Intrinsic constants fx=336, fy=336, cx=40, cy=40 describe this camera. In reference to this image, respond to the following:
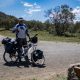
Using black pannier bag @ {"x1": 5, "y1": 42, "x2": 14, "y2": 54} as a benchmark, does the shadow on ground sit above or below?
below

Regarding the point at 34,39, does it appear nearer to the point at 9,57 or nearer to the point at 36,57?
the point at 36,57

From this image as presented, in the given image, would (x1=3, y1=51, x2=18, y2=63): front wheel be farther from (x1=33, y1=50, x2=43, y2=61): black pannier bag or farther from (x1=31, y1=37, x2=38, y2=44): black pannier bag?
(x1=31, y1=37, x2=38, y2=44): black pannier bag

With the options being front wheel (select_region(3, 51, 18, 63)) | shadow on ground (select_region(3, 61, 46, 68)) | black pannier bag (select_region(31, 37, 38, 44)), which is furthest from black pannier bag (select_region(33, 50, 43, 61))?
front wheel (select_region(3, 51, 18, 63))

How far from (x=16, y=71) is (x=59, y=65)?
268 cm

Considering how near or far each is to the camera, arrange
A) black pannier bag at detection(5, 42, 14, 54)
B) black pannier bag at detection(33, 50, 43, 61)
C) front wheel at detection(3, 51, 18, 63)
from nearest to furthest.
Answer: black pannier bag at detection(33, 50, 43, 61) → black pannier bag at detection(5, 42, 14, 54) → front wheel at detection(3, 51, 18, 63)

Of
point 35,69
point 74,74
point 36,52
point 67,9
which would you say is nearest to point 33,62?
point 36,52

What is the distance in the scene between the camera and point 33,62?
1451cm

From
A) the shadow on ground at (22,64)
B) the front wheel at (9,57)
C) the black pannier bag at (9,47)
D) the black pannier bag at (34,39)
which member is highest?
the black pannier bag at (34,39)

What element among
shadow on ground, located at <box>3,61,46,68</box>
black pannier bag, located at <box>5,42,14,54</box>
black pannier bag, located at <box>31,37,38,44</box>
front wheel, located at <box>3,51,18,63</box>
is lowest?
shadow on ground, located at <box>3,61,46,68</box>

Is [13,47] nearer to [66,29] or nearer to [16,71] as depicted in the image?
[16,71]

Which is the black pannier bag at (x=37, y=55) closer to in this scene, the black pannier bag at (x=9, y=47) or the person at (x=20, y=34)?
the person at (x=20, y=34)

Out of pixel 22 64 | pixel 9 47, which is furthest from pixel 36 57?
pixel 9 47

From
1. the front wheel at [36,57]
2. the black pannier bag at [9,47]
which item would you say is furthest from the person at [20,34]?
the front wheel at [36,57]

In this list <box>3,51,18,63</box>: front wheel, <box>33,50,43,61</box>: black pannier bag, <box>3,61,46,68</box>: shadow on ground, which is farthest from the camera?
<box>3,51,18,63</box>: front wheel
